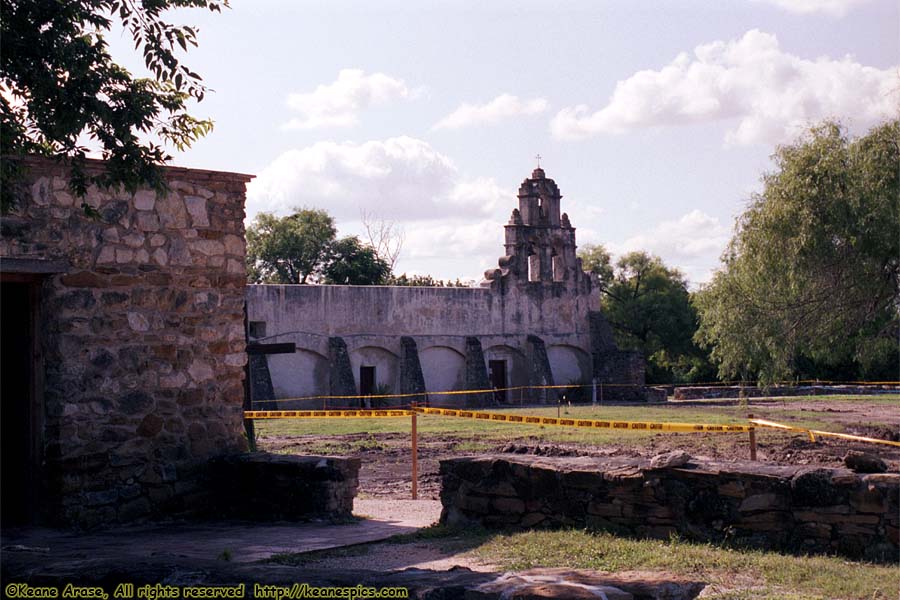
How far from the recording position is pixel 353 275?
5650cm

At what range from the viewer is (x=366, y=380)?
3866 cm

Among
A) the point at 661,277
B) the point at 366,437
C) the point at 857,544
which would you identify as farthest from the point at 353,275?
the point at 857,544

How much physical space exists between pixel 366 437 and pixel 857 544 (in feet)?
54.0

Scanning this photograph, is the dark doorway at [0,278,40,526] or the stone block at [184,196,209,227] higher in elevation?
the stone block at [184,196,209,227]

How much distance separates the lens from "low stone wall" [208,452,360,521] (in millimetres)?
9625

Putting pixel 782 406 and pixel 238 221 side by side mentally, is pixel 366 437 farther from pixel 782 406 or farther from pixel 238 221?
pixel 782 406

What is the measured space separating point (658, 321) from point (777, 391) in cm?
1521

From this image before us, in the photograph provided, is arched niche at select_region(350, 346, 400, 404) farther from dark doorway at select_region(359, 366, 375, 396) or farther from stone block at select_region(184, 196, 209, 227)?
stone block at select_region(184, 196, 209, 227)

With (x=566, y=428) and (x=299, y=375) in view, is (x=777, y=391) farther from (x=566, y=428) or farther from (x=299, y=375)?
(x=566, y=428)

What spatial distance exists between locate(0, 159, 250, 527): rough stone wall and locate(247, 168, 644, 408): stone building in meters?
23.1

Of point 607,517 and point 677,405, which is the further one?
point 677,405

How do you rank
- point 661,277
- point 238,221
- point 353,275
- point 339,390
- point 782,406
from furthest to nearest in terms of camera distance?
point 661,277 → point 353,275 → point 339,390 → point 782,406 → point 238,221

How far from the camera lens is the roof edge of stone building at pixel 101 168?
351 inches

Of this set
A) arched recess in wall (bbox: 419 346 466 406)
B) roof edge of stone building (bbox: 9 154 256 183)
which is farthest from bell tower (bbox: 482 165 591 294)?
roof edge of stone building (bbox: 9 154 256 183)
